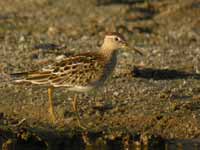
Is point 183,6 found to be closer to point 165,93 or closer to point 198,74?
point 198,74

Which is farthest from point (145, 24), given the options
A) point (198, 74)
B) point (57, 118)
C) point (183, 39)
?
point (57, 118)

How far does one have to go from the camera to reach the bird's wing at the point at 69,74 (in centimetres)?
1310

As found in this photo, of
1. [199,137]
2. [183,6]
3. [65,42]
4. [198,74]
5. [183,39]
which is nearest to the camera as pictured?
[199,137]

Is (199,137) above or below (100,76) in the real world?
below

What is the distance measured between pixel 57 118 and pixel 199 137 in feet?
7.28

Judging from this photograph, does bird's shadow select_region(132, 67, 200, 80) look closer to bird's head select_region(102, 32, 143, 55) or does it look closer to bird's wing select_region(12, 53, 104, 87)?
bird's head select_region(102, 32, 143, 55)

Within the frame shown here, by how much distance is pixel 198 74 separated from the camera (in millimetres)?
15898

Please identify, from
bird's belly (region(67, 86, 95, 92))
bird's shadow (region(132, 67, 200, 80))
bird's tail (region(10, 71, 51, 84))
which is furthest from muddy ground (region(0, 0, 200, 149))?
bird's belly (region(67, 86, 95, 92))

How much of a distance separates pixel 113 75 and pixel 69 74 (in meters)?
2.34

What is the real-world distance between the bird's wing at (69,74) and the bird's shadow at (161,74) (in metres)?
2.30

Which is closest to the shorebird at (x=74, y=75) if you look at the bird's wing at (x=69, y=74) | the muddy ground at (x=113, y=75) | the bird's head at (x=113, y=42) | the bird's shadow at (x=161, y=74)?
the bird's wing at (x=69, y=74)

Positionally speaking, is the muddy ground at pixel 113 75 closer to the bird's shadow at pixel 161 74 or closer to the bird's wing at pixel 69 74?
the bird's shadow at pixel 161 74

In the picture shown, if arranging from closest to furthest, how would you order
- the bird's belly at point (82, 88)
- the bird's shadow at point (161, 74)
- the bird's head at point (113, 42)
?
the bird's belly at point (82, 88) → the bird's head at point (113, 42) → the bird's shadow at point (161, 74)

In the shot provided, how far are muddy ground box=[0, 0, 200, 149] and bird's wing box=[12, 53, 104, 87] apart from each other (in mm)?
293
